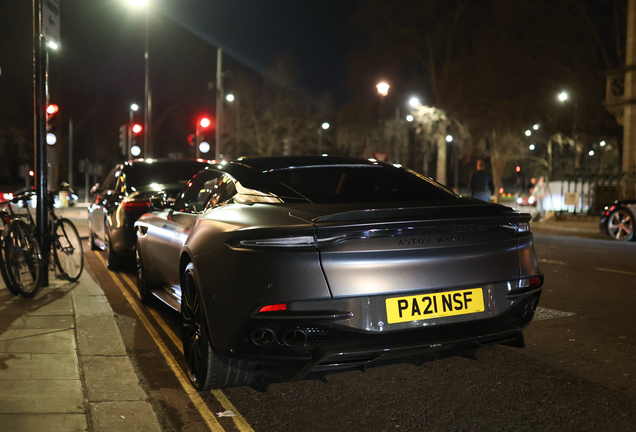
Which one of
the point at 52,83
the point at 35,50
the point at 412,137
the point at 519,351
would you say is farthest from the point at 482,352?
the point at 412,137

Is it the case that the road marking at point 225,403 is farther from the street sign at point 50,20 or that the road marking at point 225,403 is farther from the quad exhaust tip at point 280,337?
the street sign at point 50,20

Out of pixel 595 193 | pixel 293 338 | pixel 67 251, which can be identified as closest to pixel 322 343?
pixel 293 338

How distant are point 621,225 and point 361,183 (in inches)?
470

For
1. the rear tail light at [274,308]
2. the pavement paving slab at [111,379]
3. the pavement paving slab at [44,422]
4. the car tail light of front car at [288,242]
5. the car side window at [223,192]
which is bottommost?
the pavement paving slab at [111,379]

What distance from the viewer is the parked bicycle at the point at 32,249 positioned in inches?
281

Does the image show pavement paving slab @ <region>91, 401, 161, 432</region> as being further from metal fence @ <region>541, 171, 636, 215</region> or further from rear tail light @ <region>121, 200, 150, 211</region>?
metal fence @ <region>541, 171, 636, 215</region>

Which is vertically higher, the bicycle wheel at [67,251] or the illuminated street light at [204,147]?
the illuminated street light at [204,147]

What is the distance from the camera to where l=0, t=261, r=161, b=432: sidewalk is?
12.3ft

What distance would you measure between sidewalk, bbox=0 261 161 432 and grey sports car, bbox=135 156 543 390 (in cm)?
53

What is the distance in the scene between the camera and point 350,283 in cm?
358

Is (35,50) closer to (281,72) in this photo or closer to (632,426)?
(632,426)

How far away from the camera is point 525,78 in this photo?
35.2m

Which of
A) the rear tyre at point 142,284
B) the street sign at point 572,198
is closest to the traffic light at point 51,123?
the rear tyre at point 142,284

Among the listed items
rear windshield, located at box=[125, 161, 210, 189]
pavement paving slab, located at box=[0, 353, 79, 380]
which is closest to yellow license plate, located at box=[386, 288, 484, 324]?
pavement paving slab, located at box=[0, 353, 79, 380]
